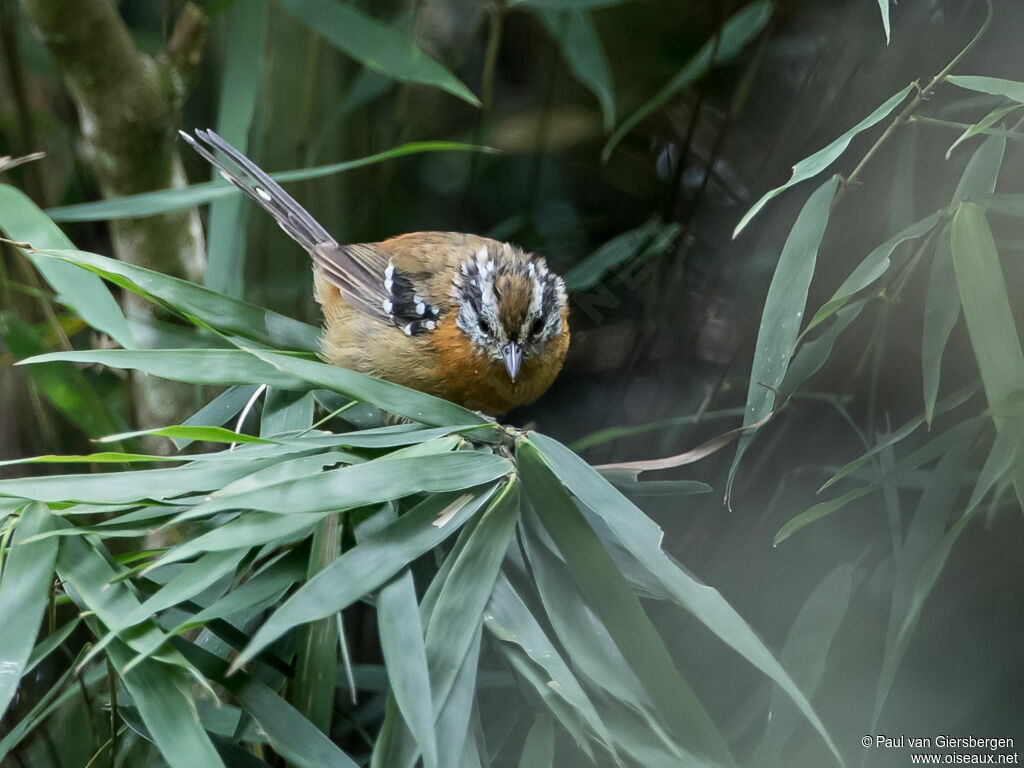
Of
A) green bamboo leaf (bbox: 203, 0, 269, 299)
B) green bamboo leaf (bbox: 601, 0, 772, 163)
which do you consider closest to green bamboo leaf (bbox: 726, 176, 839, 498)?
green bamboo leaf (bbox: 601, 0, 772, 163)

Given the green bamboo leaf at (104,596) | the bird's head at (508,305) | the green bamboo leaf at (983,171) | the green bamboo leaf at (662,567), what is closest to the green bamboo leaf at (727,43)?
the bird's head at (508,305)

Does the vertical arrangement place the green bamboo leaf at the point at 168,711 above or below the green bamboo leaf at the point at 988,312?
below

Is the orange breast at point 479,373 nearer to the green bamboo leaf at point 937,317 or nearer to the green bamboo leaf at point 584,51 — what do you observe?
the green bamboo leaf at point 584,51

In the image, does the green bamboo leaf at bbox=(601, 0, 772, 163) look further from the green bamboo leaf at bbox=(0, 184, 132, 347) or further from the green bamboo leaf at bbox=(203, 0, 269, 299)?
the green bamboo leaf at bbox=(0, 184, 132, 347)

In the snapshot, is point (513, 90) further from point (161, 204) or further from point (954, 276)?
point (954, 276)

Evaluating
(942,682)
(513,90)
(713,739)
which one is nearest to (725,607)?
(713,739)

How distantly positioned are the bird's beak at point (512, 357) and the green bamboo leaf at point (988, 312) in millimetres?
912

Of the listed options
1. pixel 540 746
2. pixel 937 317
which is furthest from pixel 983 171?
pixel 540 746

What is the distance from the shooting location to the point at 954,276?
1144 millimetres

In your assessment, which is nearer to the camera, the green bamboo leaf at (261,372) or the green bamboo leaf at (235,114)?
the green bamboo leaf at (261,372)

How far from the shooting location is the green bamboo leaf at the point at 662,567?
0.95m

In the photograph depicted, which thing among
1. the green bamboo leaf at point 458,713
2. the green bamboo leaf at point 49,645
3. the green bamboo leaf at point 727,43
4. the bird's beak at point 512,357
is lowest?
the green bamboo leaf at point 49,645

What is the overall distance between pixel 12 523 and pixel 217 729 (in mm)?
464

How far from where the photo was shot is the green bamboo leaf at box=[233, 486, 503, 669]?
92 centimetres
